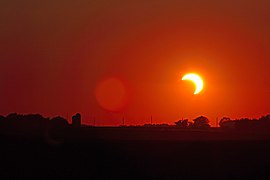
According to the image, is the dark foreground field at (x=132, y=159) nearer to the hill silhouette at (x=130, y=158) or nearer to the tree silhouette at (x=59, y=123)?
the hill silhouette at (x=130, y=158)

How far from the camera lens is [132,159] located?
149ft

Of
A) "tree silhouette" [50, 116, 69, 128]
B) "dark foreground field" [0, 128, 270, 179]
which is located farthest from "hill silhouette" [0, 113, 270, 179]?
"tree silhouette" [50, 116, 69, 128]

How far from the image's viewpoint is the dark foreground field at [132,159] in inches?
1630

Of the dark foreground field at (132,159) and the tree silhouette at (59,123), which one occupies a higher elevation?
the tree silhouette at (59,123)

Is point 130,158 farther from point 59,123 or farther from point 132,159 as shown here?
point 59,123

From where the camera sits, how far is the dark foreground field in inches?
1630

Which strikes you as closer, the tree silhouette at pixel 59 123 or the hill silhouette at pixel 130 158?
the hill silhouette at pixel 130 158

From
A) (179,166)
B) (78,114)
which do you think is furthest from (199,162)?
(78,114)

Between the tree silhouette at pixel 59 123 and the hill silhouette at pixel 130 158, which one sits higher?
the tree silhouette at pixel 59 123

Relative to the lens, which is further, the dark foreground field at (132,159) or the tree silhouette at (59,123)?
the tree silhouette at (59,123)

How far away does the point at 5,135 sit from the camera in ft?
154

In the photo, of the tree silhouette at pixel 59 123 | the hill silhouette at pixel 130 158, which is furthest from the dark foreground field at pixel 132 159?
the tree silhouette at pixel 59 123

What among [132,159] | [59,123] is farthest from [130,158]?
[59,123]

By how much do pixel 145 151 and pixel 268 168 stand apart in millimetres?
9214
